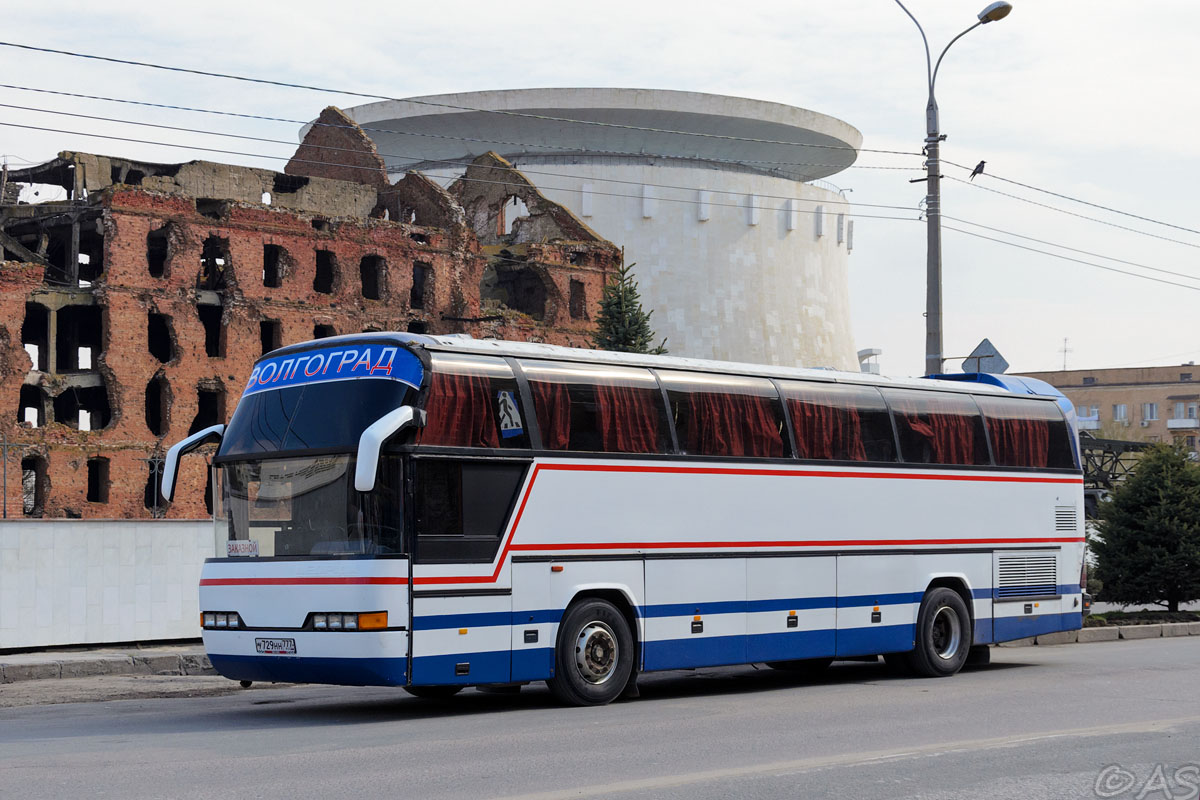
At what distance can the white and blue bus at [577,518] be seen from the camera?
12.1 metres

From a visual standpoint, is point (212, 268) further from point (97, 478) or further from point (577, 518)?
point (577, 518)

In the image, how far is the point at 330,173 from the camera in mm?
59875

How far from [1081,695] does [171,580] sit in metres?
12.4

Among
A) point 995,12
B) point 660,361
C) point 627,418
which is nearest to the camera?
point 627,418

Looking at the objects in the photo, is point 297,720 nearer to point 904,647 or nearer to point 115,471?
point 904,647

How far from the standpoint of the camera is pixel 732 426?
14.8m

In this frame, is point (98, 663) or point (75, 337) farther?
point (75, 337)

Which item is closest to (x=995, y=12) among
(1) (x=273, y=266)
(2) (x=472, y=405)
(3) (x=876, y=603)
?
(3) (x=876, y=603)

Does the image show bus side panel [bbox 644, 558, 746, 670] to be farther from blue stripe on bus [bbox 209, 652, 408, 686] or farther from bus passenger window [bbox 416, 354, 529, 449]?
blue stripe on bus [bbox 209, 652, 408, 686]

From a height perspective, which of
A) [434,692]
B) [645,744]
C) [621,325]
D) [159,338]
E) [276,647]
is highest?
[621,325]

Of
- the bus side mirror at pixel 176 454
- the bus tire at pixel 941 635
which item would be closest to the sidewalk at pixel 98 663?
the bus side mirror at pixel 176 454

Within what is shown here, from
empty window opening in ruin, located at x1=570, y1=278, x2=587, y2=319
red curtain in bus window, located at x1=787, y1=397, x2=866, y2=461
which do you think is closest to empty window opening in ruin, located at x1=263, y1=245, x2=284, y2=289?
empty window opening in ruin, located at x1=570, y1=278, x2=587, y2=319

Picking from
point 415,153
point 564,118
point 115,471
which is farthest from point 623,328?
point 415,153

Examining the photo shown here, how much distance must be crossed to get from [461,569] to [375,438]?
1541 millimetres
